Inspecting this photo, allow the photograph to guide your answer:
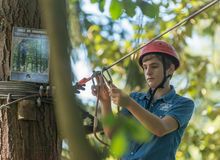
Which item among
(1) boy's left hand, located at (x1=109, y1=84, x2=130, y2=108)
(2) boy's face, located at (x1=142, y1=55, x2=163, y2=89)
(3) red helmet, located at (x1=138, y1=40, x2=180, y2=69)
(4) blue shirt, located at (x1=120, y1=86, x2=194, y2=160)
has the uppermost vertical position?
(3) red helmet, located at (x1=138, y1=40, x2=180, y2=69)

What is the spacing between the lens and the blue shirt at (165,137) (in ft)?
7.16

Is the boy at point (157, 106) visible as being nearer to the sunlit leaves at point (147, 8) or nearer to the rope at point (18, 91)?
the rope at point (18, 91)

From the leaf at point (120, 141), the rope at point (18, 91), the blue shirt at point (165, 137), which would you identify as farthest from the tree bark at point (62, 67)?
the blue shirt at point (165, 137)

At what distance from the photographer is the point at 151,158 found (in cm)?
218

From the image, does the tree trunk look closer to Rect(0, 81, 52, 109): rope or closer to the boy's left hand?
Rect(0, 81, 52, 109): rope

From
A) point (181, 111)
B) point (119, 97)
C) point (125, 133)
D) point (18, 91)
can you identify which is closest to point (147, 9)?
point (119, 97)

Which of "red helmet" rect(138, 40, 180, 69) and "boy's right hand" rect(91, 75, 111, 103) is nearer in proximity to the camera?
"boy's right hand" rect(91, 75, 111, 103)

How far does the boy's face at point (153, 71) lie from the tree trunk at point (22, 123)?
612mm

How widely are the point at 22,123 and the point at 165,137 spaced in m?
0.77

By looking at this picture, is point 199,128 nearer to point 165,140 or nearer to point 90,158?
point 165,140

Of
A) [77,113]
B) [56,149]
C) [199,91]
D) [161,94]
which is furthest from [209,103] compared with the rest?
[77,113]

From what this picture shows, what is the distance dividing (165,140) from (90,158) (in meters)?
1.33

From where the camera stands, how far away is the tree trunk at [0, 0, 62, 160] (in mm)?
2023

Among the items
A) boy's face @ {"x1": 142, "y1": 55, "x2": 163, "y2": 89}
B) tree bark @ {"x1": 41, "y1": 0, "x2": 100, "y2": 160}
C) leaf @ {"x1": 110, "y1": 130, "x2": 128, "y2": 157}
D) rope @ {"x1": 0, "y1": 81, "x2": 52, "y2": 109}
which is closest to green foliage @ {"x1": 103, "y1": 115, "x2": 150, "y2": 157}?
leaf @ {"x1": 110, "y1": 130, "x2": 128, "y2": 157}
